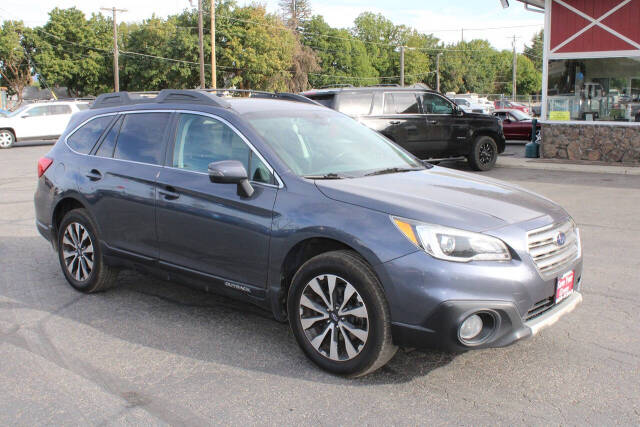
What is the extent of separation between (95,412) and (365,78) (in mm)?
111175

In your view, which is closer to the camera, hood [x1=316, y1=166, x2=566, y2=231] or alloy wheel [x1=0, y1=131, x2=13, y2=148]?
hood [x1=316, y1=166, x2=566, y2=231]

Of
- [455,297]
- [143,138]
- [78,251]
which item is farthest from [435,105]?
[455,297]

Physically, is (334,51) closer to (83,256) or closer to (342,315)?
(83,256)

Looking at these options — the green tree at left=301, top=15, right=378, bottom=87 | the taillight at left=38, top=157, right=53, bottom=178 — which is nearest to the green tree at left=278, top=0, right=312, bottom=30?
the green tree at left=301, top=15, right=378, bottom=87

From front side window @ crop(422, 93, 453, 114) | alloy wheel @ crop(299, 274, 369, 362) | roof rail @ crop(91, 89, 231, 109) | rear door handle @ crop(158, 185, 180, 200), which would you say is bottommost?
alloy wheel @ crop(299, 274, 369, 362)

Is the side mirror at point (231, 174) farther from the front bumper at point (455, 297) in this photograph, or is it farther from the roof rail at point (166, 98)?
the front bumper at point (455, 297)

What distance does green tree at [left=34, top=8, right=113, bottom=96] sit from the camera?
60094mm

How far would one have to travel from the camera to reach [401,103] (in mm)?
14031

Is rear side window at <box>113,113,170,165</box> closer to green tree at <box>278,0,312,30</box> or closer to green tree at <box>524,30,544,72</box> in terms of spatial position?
green tree at <box>278,0,312,30</box>

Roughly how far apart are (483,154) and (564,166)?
6.67ft

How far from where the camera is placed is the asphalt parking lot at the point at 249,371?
3.38m

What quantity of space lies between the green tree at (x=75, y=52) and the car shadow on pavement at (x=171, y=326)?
198ft

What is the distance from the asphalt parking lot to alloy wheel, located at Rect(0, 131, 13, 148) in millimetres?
20589

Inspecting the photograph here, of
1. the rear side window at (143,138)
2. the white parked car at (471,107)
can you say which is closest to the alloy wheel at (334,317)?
the rear side window at (143,138)
